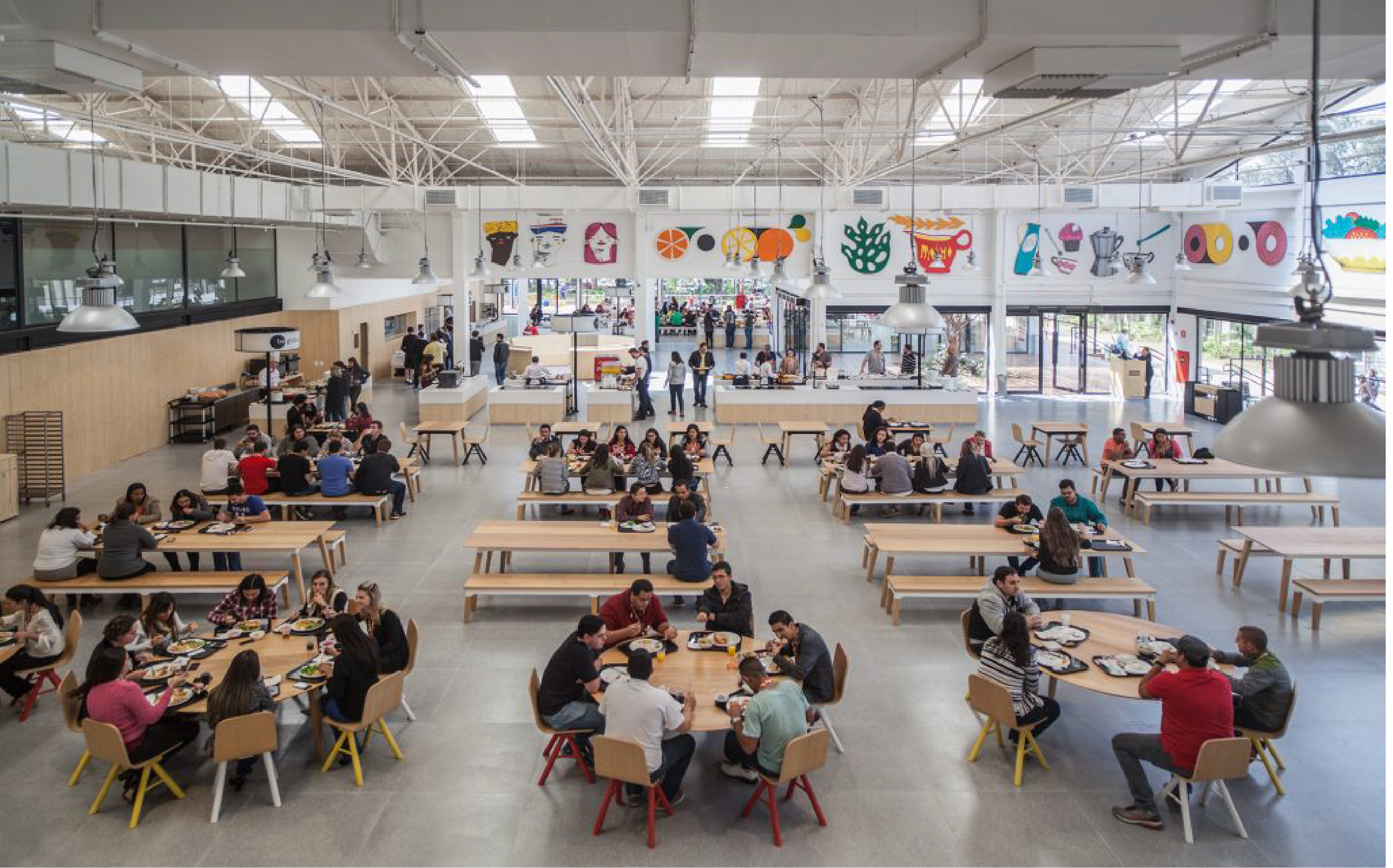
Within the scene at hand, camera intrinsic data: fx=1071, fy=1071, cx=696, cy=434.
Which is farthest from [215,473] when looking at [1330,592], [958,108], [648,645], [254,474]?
[958,108]

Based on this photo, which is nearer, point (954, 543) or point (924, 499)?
point (954, 543)

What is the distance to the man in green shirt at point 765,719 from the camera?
588 cm

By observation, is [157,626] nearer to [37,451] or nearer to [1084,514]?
[1084,514]

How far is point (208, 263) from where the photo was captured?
65.9 feet

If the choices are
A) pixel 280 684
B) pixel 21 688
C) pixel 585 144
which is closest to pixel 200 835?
pixel 280 684

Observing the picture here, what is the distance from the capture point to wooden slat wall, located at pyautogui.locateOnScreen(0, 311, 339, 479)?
14367mm

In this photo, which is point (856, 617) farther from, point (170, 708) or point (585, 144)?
point (585, 144)

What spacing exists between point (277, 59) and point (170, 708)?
12.7 feet

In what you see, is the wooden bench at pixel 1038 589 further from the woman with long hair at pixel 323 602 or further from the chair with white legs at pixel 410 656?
the woman with long hair at pixel 323 602

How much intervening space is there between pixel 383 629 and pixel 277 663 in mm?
668

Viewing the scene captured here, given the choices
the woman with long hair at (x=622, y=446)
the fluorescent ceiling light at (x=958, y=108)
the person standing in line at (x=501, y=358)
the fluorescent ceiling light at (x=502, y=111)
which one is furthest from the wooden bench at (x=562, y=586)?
the person standing in line at (x=501, y=358)

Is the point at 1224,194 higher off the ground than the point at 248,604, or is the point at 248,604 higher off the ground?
the point at 1224,194

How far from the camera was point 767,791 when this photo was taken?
19.7 feet

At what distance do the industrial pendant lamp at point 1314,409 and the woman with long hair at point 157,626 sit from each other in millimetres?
6550
